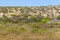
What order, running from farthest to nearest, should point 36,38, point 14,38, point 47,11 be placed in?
point 47,11, point 36,38, point 14,38

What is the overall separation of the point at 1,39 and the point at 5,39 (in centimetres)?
30

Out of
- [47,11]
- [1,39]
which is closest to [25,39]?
[1,39]

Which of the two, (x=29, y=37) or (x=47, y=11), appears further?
(x=47, y=11)

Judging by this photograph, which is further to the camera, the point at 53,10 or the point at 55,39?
the point at 53,10

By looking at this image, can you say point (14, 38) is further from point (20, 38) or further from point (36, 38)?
point (36, 38)

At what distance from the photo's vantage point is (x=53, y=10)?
106188 millimetres

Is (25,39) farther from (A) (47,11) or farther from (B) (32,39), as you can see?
(A) (47,11)

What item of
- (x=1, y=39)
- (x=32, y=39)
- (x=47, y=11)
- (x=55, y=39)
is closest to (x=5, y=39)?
(x=1, y=39)

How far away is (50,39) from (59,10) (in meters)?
86.2

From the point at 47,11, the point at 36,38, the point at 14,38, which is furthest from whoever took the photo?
the point at 47,11

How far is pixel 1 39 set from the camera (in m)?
19.5

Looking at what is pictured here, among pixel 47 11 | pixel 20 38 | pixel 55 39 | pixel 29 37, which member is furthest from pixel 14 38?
pixel 47 11

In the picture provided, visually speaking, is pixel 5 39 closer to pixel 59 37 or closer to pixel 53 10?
pixel 59 37

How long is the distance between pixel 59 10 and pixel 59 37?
8499 cm
